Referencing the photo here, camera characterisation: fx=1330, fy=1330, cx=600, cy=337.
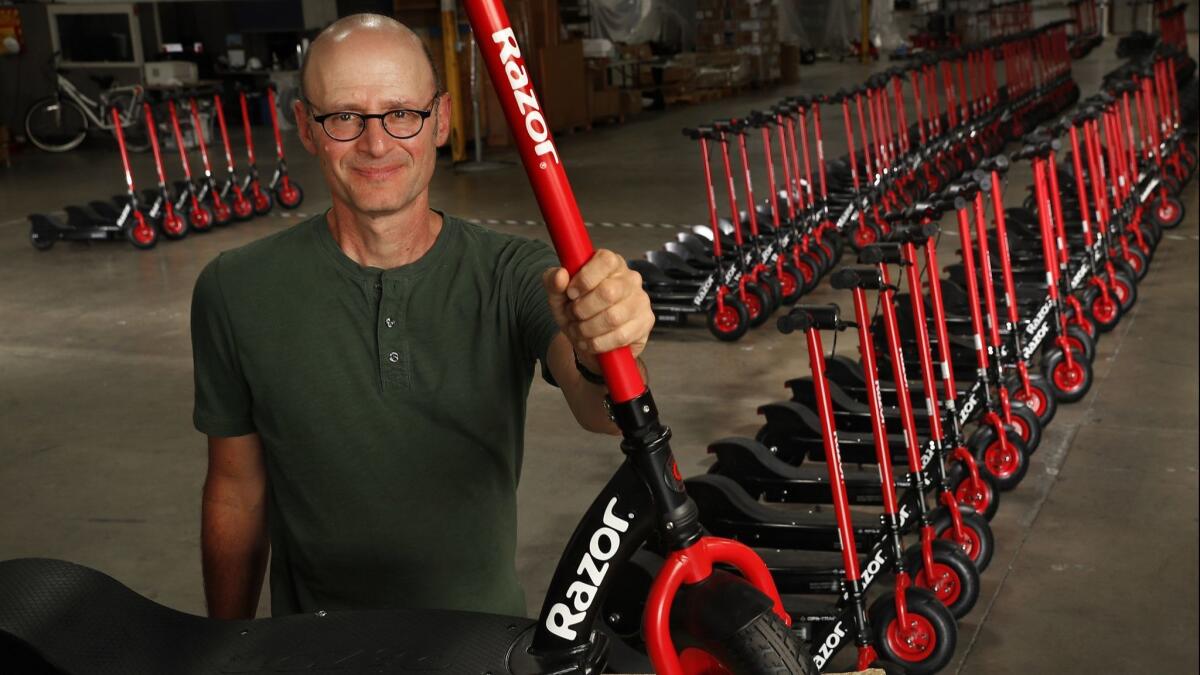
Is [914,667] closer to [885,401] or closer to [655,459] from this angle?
[885,401]

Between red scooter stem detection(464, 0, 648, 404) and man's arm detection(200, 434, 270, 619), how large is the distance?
Answer: 0.93 metres

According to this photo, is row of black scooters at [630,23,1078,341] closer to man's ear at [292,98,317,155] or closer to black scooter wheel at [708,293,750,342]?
black scooter wheel at [708,293,750,342]

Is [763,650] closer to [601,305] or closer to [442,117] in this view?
[601,305]

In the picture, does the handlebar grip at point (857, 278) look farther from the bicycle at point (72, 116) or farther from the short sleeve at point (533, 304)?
the bicycle at point (72, 116)

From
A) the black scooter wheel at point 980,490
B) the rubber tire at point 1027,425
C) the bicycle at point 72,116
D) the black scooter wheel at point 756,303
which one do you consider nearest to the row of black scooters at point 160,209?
the black scooter wheel at point 756,303

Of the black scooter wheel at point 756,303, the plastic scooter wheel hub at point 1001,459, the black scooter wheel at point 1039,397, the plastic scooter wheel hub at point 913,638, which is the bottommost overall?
the plastic scooter wheel hub at point 913,638

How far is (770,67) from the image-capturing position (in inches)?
873

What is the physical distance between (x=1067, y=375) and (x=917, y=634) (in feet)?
8.62

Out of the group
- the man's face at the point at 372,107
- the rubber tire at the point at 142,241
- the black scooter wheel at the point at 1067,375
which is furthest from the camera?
the rubber tire at the point at 142,241

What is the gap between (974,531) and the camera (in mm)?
4090

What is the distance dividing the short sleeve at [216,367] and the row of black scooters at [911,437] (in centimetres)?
177

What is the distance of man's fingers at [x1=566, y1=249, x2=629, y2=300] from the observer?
1.06m

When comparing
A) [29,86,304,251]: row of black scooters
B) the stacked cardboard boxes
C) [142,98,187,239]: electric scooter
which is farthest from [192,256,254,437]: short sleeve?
Result: the stacked cardboard boxes

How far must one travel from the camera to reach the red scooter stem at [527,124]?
39.7 inches
